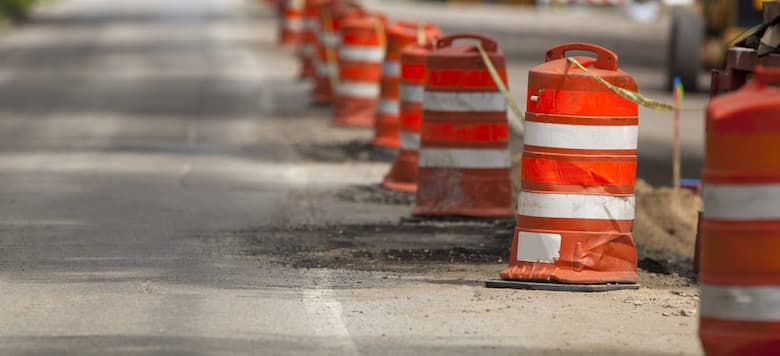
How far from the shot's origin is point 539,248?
9969mm

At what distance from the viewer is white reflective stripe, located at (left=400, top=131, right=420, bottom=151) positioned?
15.0 m

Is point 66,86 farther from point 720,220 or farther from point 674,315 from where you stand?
point 720,220

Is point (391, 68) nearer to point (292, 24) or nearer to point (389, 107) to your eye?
point (389, 107)

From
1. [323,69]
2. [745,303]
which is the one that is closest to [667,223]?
[745,303]

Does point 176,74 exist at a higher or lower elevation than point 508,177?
lower

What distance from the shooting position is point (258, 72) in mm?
29469

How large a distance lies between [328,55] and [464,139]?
36.6ft

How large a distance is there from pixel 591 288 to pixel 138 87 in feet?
57.8

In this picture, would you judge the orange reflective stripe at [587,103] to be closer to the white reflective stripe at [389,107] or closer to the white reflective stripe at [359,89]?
the white reflective stripe at [389,107]

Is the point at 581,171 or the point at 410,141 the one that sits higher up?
the point at 581,171

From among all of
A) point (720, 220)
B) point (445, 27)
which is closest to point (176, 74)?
point (445, 27)

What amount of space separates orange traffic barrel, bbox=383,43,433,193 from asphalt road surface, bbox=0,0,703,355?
0.32m

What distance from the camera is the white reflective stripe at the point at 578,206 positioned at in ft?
32.6

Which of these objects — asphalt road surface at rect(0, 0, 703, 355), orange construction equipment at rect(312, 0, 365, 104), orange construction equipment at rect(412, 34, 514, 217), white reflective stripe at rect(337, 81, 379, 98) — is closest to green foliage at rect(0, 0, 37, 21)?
asphalt road surface at rect(0, 0, 703, 355)
